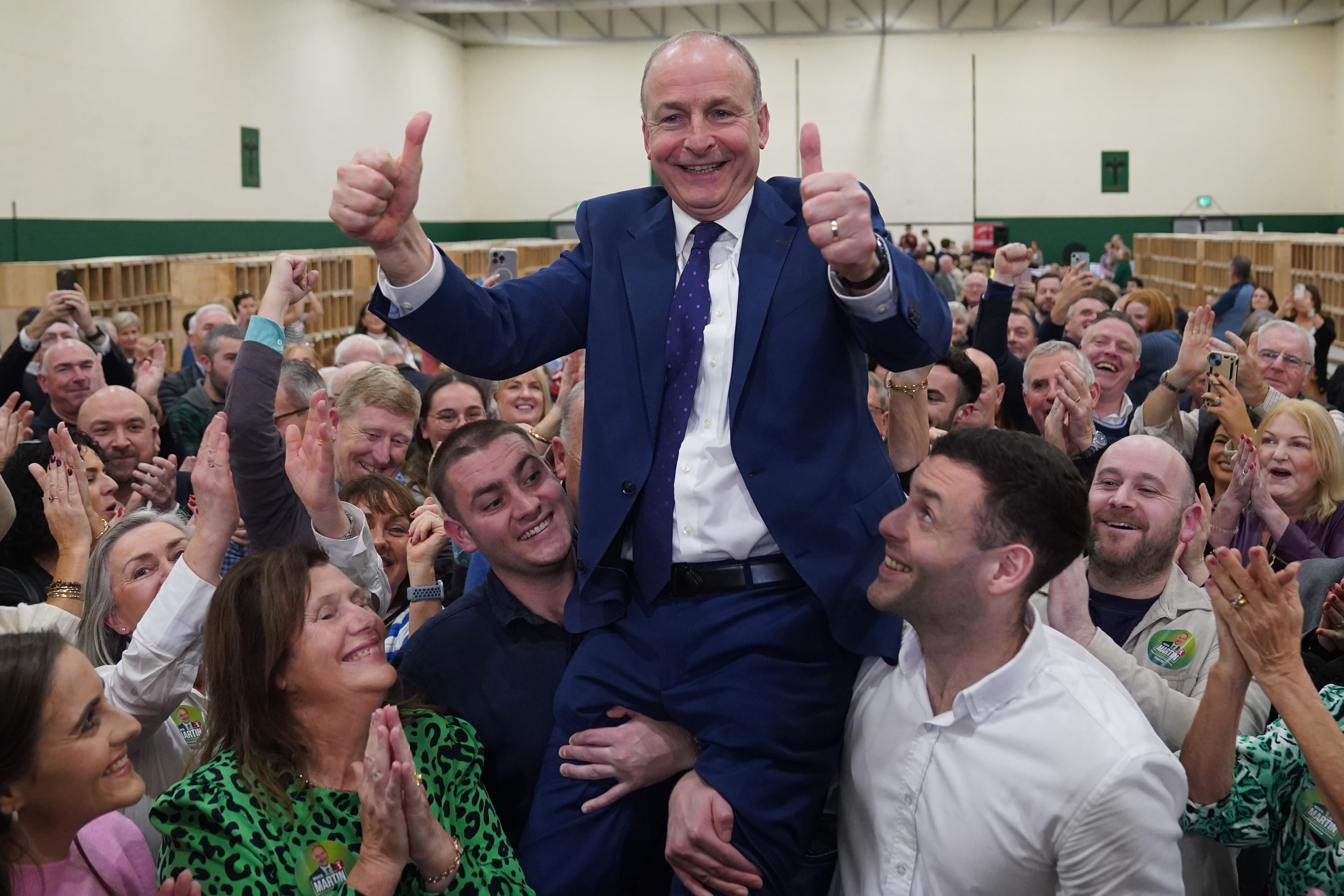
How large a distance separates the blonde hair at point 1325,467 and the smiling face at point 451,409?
281cm

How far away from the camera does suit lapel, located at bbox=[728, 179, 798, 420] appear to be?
2.06 meters

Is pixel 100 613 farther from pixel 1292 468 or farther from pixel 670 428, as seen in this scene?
pixel 1292 468

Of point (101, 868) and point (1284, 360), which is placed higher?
point (1284, 360)

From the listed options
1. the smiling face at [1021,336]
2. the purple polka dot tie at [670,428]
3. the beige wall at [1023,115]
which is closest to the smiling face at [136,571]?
the purple polka dot tie at [670,428]

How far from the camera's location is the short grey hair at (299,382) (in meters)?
4.51

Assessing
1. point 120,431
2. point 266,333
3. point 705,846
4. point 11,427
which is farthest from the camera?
point 120,431

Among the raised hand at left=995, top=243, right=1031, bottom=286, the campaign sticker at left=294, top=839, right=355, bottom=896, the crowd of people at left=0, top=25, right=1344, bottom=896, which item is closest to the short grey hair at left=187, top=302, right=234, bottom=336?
the raised hand at left=995, top=243, right=1031, bottom=286

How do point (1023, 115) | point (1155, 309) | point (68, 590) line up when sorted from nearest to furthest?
point (68, 590) → point (1155, 309) → point (1023, 115)

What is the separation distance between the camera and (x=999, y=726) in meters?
2.07

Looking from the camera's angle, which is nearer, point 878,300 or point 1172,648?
point 878,300

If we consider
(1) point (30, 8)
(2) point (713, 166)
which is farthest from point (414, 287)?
(1) point (30, 8)

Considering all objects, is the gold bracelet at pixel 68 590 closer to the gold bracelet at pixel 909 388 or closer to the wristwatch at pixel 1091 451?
the gold bracelet at pixel 909 388

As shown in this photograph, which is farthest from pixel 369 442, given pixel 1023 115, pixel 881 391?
pixel 1023 115

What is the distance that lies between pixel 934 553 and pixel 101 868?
4.79 ft
